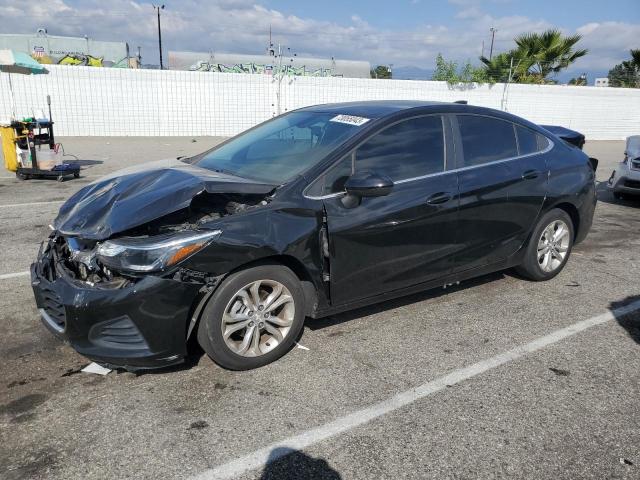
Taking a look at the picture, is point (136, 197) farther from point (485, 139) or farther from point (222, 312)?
point (485, 139)

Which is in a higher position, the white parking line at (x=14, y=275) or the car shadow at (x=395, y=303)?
the white parking line at (x=14, y=275)

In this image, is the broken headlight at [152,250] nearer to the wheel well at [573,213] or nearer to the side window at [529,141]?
the side window at [529,141]

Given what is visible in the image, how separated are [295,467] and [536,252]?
11.1ft

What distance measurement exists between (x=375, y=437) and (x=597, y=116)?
27694 millimetres

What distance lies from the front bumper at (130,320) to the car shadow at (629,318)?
3347 millimetres

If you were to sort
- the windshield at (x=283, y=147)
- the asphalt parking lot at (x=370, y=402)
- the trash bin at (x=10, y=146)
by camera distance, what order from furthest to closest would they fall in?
the trash bin at (x=10, y=146)
the windshield at (x=283, y=147)
the asphalt parking lot at (x=370, y=402)

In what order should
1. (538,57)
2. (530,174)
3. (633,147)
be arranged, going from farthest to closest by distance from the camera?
(538,57) → (633,147) → (530,174)

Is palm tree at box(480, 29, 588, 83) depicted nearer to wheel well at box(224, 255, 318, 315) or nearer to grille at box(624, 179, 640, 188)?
grille at box(624, 179, 640, 188)

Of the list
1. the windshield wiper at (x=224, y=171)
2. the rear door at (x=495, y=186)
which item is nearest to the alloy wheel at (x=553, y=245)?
the rear door at (x=495, y=186)

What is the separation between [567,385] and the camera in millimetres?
3348

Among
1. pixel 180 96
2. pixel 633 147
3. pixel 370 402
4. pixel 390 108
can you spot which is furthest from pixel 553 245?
pixel 180 96

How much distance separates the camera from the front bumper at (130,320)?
117 inches

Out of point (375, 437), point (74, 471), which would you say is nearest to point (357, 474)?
point (375, 437)

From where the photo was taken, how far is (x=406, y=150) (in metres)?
4.01
